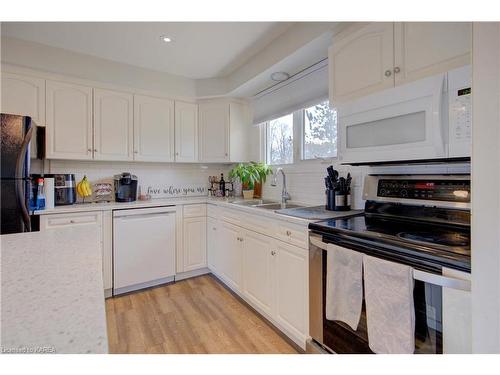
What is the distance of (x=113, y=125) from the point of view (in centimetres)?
264

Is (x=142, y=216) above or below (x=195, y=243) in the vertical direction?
above

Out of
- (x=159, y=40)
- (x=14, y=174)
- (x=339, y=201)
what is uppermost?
(x=159, y=40)

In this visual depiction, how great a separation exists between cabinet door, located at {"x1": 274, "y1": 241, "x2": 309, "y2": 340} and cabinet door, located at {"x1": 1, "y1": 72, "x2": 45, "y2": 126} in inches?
95.1

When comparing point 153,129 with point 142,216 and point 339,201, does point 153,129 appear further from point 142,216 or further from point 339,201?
point 339,201

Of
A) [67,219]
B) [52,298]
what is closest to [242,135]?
[67,219]

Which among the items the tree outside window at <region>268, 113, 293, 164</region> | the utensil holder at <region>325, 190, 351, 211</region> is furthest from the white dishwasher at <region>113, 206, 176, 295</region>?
the utensil holder at <region>325, 190, 351, 211</region>

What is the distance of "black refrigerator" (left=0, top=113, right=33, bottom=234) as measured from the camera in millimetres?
1861

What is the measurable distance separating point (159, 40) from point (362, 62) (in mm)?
1763

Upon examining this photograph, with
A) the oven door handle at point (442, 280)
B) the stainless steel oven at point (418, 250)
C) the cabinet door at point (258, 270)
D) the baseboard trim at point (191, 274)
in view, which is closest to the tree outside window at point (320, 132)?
the stainless steel oven at point (418, 250)

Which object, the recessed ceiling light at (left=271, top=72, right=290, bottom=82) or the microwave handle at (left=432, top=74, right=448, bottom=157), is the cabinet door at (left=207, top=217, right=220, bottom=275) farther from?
the microwave handle at (left=432, top=74, right=448, bottom=157)

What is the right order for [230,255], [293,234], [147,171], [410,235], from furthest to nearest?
[147,171]
[230,255]
[293,234]
[410,235]

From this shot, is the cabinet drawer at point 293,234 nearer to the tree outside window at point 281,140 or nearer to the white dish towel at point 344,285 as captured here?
the white dish towel at point 344,285
